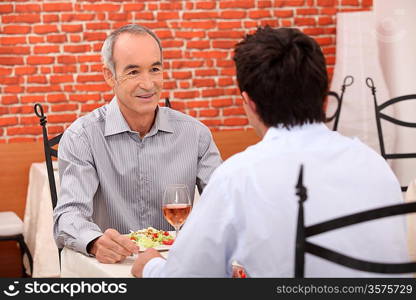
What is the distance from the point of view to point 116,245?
189cm

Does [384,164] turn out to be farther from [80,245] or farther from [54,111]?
[54,111]

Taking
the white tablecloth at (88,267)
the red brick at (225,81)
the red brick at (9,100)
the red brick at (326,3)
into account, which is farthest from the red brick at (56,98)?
the white tablecloth at (88,267)

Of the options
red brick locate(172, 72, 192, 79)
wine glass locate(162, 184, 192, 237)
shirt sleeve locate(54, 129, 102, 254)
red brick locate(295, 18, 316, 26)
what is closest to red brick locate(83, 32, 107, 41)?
red brick locate(172, 72, 192, 79)

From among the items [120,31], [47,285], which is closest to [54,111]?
[120,31]

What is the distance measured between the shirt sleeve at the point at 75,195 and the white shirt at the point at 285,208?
2.01ft

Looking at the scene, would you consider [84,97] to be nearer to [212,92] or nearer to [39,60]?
[39,60]

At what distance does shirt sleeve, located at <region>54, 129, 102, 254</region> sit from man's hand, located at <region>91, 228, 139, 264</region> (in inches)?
3.1

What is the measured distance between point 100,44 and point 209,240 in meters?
3.92

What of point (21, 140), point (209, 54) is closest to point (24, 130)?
point (21, 140)

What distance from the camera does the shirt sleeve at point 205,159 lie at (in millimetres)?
2512

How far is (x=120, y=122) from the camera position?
2.44 metres

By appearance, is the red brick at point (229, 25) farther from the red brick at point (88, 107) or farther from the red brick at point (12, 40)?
the red brick at point (12, 40)

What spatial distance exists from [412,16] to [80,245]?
394 cm

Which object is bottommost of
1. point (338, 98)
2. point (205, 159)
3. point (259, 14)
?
point (338, 98)
